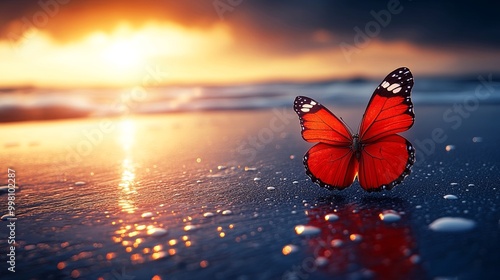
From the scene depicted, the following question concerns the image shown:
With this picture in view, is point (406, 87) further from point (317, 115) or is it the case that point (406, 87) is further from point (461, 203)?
point (461, 203)

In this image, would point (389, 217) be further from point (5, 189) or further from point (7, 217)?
point (5, 189)

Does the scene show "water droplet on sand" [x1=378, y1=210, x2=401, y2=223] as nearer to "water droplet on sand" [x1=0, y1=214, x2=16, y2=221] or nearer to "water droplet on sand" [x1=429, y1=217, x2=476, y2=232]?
"water droplet on sand" [x1=429, y1=217, x2=476, y2=232]

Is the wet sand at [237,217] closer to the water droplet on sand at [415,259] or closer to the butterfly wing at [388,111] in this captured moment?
the water droplet on sand at [415,259]

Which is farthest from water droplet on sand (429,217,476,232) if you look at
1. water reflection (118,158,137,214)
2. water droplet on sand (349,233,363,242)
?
water reflection (118,158,137,214)

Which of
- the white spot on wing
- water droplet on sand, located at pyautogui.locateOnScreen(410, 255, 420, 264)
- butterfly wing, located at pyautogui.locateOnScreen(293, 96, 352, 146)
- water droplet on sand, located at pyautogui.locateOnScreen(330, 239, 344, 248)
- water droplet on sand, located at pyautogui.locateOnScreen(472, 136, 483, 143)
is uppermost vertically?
the white spot on wing

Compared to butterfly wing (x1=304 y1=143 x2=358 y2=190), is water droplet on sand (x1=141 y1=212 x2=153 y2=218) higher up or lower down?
lower down

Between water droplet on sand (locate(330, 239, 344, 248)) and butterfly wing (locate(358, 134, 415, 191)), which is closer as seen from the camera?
water droplet on sand (locate(330, 239, 344, 248))

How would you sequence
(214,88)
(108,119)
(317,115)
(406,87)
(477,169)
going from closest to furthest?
(406,87) → (317,115) → (477,169) → (108,119) → (214,88)

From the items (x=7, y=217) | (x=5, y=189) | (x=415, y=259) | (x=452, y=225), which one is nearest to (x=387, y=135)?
(x=452, y=225)

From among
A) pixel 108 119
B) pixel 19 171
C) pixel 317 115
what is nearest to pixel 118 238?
pixel 317 115
